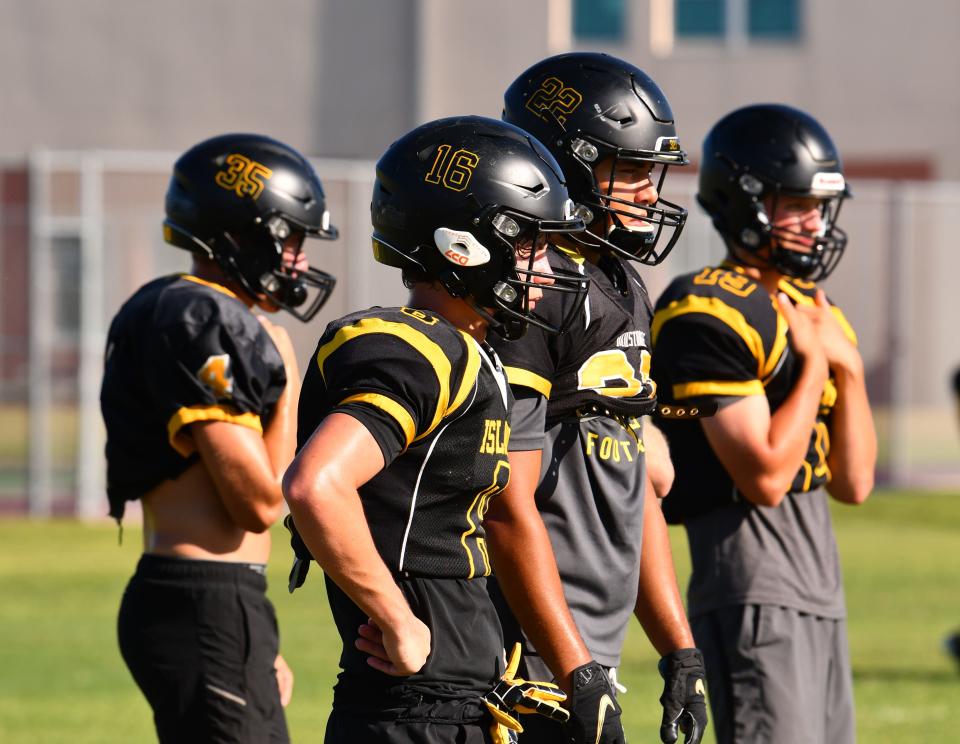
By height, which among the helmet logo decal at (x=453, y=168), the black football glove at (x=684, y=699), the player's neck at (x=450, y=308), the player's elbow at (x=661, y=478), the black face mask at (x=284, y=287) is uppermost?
the helmet logo decal at (x=453, y=168)

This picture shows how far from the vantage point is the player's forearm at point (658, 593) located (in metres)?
4.12

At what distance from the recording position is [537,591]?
3523mm

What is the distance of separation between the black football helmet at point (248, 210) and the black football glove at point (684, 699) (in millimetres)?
1628

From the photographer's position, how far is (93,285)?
15.9m

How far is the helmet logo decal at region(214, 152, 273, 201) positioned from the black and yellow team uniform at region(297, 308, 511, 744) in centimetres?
173

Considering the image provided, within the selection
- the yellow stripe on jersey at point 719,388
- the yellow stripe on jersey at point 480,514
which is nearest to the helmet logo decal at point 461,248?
the yellow stripe on jersey at point 480,514

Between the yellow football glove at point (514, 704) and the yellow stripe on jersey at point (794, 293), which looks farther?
the yellow stripe on jersey at point (794, 293)

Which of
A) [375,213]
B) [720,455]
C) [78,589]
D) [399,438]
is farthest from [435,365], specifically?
[78,589]

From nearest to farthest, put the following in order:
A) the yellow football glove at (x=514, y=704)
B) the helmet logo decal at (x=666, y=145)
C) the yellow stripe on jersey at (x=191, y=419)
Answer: the yellow football glove at (x=514, y=704), the helmet logo decal at (x=666, y=145), the yellow stripe on jersey at (x=191, y=419)

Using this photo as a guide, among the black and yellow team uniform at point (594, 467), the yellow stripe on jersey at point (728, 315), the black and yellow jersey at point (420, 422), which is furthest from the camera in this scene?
the yellow stripe on jersey at point (728, 315)

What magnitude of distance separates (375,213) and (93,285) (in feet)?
41.6

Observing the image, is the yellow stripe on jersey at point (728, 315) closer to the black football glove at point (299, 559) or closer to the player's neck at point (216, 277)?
the player's neck at point (216, 277)

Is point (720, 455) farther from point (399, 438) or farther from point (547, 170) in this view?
point (399, 438)

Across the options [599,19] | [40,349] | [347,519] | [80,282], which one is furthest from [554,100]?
[599,19]
